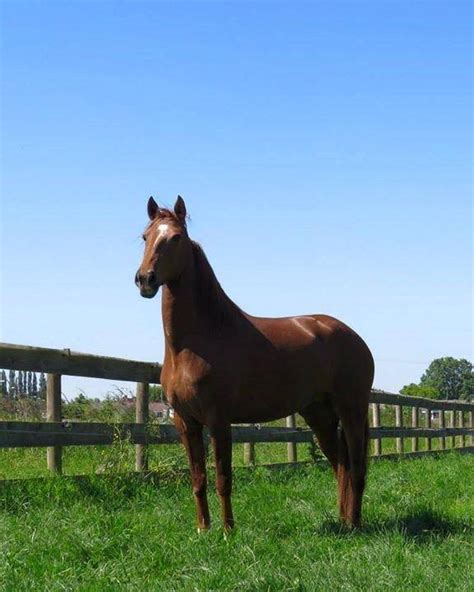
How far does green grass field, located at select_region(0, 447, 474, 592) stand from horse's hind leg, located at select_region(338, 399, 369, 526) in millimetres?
225

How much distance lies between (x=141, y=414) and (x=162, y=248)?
2922 millimetres

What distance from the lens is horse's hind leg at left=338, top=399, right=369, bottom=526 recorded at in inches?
255

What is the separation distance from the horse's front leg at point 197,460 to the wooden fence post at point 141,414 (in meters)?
2.15

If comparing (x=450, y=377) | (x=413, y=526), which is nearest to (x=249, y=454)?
(x=413, y=526)

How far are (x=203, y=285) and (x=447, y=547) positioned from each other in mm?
2403

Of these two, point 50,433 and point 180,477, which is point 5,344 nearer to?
point 50,433

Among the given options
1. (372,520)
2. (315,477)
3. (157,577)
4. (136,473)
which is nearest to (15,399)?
(136,473)

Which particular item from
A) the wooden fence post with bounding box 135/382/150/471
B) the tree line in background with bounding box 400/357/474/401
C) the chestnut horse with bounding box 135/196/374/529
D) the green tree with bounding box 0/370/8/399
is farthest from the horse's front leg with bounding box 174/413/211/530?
the tree line in background with bounding box 400/357/474/401

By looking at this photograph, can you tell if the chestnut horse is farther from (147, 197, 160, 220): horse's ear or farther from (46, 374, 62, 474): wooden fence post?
(46, 374, 62, 474): wooden fence post

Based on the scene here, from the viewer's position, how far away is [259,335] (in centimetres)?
616

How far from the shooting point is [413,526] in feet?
20.2

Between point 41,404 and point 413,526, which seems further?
point 41,404

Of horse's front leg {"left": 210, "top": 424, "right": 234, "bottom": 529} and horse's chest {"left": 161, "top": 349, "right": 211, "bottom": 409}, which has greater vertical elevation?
horse's chest {"left": 161, "top": 349, "right": 211, "bottom": 409}

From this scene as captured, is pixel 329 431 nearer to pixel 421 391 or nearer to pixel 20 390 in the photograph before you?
pixel 20 390
